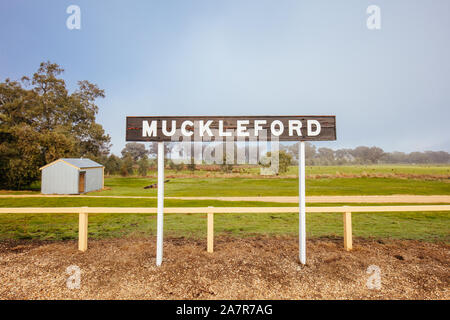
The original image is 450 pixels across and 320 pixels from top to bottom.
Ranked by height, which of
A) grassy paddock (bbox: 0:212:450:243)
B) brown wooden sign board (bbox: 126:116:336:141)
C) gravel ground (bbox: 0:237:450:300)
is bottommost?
grassy paddock (bbox: 0:212:450:243)

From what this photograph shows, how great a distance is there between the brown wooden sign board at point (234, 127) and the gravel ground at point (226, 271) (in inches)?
124

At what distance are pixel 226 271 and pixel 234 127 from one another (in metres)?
3.50

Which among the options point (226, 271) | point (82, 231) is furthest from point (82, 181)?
point (226, 271)

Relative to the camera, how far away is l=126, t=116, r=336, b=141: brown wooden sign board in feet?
16.9

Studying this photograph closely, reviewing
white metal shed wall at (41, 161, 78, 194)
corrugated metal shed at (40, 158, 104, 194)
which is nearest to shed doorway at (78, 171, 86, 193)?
corrugated metal shed at (40, 158, 104, 194)

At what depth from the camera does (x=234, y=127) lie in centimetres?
528

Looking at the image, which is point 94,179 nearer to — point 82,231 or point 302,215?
point 82,231

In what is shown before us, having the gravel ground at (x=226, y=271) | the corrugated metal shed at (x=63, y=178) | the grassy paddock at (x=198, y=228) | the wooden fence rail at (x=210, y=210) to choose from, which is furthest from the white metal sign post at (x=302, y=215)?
the corrugated metal shed at (x=63, y=178)

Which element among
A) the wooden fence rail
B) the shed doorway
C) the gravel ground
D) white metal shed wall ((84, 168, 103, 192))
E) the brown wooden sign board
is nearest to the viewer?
the gravel ground

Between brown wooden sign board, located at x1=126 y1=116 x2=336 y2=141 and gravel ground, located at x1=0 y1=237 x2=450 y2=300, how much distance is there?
314 centimetres

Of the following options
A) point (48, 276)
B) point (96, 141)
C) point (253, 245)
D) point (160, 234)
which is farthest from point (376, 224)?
point (96, 141)

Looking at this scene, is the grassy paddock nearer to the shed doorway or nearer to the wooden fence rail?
the wooden fence rail
